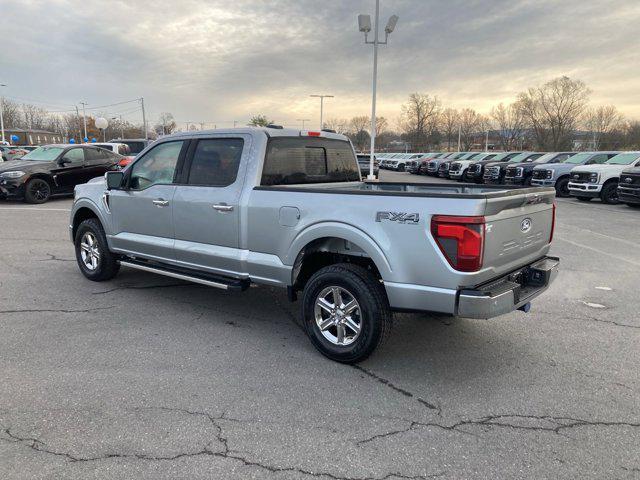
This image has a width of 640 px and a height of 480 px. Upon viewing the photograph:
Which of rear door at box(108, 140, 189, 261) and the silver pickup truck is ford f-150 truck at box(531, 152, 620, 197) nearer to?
the silver pickup truck

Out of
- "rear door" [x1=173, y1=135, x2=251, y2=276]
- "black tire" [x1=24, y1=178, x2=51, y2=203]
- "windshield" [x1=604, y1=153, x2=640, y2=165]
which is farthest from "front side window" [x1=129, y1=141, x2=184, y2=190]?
"windshield" [x1=604, y1=153, x2=640, y2=165]

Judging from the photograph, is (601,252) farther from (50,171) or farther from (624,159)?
(50,171)

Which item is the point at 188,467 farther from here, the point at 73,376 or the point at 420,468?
the point at 73,376

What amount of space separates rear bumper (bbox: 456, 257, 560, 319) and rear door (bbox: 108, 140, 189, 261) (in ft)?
10.5

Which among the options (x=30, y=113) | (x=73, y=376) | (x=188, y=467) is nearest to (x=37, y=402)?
(x=73, y=376)

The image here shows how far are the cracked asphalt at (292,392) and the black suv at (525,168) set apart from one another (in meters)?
16.5

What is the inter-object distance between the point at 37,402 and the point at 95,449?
0.82m

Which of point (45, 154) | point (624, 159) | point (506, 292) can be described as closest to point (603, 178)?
point (624, 159)

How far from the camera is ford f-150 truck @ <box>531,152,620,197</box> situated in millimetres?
18253

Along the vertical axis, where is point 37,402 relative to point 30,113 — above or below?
below

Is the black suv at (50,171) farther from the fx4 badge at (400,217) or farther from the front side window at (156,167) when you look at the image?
the fx4 badge at (400,217)

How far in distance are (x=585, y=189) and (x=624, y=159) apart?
68.7 inches

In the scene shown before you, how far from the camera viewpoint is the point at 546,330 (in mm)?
4672

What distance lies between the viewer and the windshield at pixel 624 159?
16.0 meters
